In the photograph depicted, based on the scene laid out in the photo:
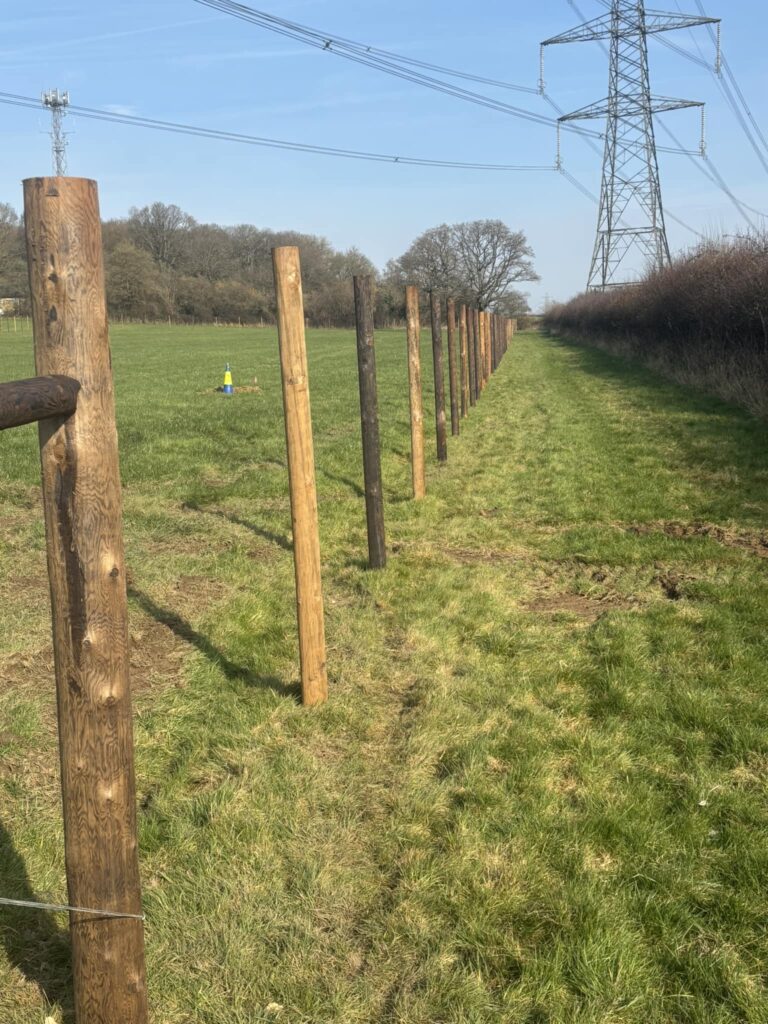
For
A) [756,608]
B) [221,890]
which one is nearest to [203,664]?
[221,890]

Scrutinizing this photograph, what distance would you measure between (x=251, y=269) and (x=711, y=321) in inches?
2925

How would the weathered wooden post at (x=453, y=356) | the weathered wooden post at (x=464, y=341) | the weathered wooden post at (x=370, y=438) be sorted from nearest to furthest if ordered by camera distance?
the weathered wooden post at (x=370, y=438) < the weathered wooden post at (x=453, y=356) < the weathered wooden post at (x=464, y=341)

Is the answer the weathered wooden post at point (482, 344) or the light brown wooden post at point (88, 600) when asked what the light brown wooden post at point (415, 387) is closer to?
the light brown wooden post at point (88, 600)

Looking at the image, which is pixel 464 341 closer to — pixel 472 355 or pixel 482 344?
pixel 472 355

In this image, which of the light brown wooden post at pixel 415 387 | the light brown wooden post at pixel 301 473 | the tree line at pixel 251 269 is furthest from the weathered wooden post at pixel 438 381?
the tree line at pixel 251 269

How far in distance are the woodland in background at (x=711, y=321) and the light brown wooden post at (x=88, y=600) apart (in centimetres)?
1250

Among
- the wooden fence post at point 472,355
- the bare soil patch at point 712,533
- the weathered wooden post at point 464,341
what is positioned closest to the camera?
the bare soil patch at point 712,533

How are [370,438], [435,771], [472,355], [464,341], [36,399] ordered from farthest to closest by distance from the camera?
[472,355] < [464,341] < [370,438] < [435,771] < [36,399]

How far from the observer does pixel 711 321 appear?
18766 millimetres

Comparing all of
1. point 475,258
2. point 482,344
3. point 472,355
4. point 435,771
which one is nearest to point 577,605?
point 435,771

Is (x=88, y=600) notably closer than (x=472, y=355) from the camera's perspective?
Yes

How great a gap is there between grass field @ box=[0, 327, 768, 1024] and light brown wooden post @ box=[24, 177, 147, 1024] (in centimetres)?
39

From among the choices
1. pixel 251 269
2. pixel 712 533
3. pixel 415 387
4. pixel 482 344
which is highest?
pixel 251 269

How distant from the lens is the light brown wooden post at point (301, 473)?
3.99m
